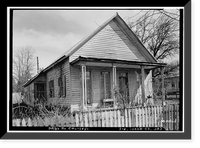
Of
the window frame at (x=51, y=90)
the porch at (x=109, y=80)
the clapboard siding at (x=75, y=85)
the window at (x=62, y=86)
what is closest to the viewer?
the clapboard siding at (x=75, y=85)

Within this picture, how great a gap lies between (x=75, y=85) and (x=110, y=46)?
3.80 m

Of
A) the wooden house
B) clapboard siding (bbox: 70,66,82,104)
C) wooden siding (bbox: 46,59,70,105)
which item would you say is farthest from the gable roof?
clapboard siding (bbox: 70,66,82,104)

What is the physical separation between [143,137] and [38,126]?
2.84 meters

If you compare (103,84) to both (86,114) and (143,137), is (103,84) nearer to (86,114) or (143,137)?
(86,114)

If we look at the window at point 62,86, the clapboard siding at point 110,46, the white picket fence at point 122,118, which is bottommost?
the white picket fence at point 122,118

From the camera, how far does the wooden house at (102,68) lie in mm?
10570

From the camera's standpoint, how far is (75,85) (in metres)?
10.7

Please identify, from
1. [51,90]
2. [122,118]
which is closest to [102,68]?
[51,90]

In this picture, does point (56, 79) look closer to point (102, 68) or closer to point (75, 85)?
point (75, 85)

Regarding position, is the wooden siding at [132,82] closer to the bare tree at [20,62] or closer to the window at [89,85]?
the window at [89,85]

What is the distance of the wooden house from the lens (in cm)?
1057

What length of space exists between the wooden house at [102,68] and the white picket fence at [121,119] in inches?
163

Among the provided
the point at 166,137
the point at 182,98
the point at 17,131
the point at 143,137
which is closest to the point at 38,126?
the point at 17,131

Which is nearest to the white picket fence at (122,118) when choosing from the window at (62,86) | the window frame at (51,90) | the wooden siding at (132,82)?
the window at (62,86)
